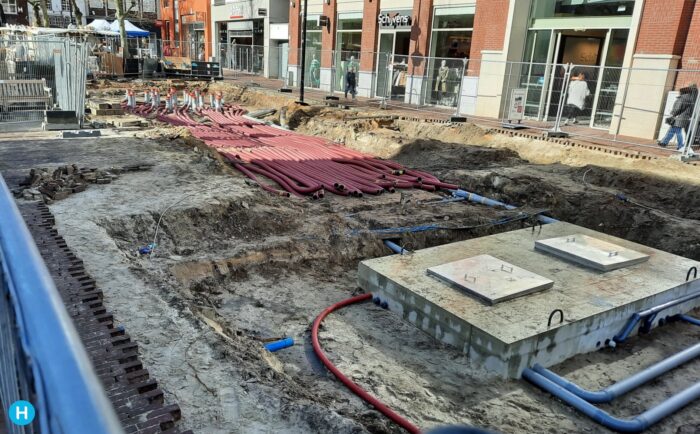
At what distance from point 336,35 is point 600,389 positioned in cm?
2871

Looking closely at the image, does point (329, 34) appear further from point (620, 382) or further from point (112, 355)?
point (112, 355)

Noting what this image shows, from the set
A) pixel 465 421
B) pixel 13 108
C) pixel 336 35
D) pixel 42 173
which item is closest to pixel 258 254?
pixel 465 421

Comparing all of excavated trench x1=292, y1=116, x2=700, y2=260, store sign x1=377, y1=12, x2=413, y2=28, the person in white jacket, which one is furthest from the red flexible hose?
store sign x1=377, y1=12, x2=413, y2=28

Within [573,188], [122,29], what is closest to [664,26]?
[573,188]

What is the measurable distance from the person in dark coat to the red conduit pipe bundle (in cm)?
667

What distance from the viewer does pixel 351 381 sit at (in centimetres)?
539

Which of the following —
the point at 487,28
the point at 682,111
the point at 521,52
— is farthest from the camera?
the point at 487,28

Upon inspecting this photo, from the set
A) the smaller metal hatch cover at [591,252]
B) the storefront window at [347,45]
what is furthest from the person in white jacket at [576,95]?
the storefront window at [347,45]

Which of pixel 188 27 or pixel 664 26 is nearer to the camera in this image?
pixel 664 26

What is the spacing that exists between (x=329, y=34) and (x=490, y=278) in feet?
90.5

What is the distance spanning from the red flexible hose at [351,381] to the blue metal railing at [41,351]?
334cm

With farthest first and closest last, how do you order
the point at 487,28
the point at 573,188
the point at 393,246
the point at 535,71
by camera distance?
the point at 487,28, the point at 535,71, the point at 573,188, the point at 393,246

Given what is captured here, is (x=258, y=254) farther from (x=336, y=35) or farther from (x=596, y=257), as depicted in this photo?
(x=336, y=35)

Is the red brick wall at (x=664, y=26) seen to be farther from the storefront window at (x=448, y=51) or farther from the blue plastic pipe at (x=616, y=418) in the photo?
the blue plastic pipe at (x=616, y=418)
